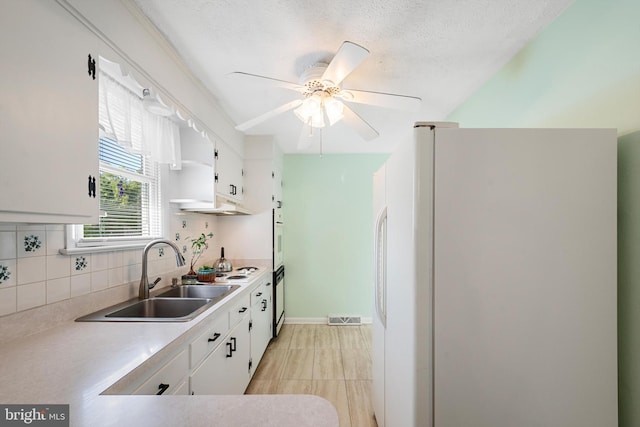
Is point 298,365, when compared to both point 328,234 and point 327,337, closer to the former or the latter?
point 327,337

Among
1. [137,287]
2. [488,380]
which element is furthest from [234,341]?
[488,380]

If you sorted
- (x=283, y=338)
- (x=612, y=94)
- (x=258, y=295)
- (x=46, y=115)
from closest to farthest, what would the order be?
1. (x=46, y=115)
2. (x=612, y=94)
3. (x=258, y=295)
4. (x=283, y=338)

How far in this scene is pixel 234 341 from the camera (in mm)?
1833

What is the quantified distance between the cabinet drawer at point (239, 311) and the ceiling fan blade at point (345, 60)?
1578 mm

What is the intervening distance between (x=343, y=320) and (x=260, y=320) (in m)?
1.53

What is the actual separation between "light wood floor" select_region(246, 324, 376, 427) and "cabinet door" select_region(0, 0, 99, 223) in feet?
6.56

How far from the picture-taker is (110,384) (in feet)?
2.48

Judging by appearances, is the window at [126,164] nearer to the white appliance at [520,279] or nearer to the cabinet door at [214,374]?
the cabinet door at [214,374]

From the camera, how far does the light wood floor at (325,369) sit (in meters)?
2.10

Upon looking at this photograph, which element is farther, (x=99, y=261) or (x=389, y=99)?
(x=389, y=99)

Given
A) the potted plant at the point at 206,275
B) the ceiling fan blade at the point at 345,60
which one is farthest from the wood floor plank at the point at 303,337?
the ceiling fan blade at the point at 345,60

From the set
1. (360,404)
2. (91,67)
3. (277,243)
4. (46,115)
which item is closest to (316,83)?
(91,67)

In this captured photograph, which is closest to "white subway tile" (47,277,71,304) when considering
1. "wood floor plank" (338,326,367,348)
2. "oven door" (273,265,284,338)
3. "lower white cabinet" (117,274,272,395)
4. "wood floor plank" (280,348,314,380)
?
"lower white cabinet" (117,274,272,395)

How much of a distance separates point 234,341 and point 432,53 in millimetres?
2267
